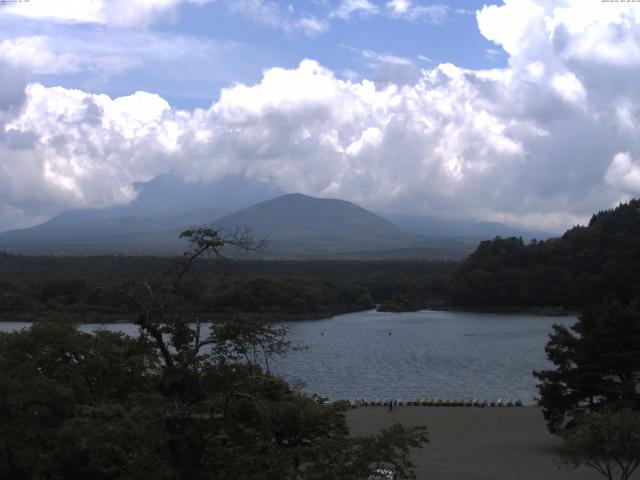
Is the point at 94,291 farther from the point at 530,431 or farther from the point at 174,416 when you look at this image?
the point at 530,431

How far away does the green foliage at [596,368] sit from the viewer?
596 inches

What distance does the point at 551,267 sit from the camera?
2430 inches

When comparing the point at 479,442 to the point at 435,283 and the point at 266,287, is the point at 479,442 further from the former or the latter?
the point at 435,283

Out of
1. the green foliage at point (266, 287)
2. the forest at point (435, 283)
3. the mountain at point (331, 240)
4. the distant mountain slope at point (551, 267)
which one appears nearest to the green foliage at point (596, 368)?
the green foliage at point (266, 287)

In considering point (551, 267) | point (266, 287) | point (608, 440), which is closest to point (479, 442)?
point (608, 440)

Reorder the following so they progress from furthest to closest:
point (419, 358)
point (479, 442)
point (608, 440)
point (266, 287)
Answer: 1. point (266, 287)
2. point (419, 358)
3. point (479, 442)
4. point (608, 440)

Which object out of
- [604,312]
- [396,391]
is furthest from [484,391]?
[604,312]

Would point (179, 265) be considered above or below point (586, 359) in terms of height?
above

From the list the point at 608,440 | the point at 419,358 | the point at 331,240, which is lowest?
the point at 419,358

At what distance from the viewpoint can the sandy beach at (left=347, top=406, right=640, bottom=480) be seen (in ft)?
46.4

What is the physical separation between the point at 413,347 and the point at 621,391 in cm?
2419

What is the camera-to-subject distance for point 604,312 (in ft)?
53.6

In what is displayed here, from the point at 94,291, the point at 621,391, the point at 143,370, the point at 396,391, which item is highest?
the point at 94,291

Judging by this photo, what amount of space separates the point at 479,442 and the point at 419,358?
17509 mm
